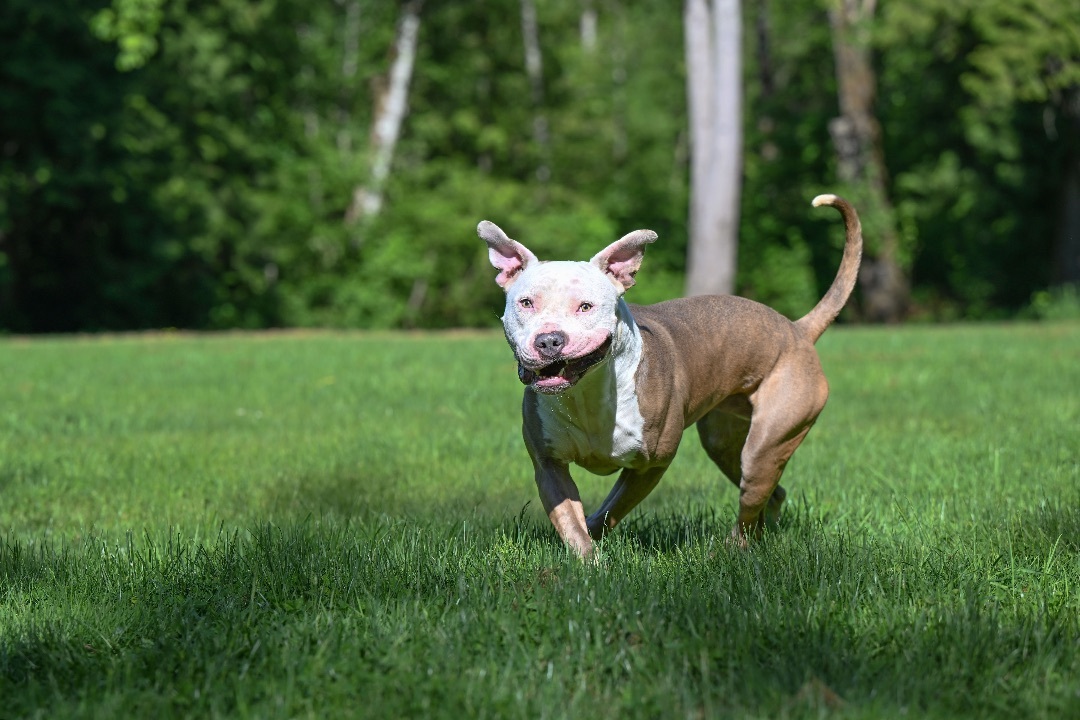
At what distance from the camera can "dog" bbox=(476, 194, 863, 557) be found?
4.57 meters

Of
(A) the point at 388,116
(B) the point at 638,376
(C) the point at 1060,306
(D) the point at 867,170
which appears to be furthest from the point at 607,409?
(A) the point at 388,116

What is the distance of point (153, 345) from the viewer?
1800cm

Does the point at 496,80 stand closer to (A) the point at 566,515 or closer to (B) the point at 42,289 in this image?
(B) the point at 42,289

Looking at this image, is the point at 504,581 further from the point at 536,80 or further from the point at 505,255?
the point at 536,80

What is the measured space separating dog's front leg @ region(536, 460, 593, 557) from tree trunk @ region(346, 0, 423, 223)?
79.0 feet

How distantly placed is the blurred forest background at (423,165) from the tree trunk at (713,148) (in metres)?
3.97

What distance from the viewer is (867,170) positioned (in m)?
27.8

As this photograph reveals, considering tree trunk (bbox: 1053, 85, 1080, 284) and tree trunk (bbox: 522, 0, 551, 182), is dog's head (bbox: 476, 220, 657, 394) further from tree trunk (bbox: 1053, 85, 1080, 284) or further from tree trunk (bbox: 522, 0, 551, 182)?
tree trunk (bbox: 522, 0, 551, 182)

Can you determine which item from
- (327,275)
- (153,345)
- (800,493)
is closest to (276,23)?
(327,275)

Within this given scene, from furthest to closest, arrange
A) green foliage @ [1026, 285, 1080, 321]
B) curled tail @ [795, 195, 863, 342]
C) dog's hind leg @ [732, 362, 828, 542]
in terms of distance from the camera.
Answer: green foliage @ [1026, 285, 1080, 321] → curled tail @ [795, 195, 863, 342] → dog's hind leg @ [732, 362, 828, 542]

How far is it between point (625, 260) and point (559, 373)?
2.21 ft

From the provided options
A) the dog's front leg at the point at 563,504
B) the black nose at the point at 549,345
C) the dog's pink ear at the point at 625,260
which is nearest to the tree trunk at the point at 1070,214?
the dog's pink ear at the point at 625,260

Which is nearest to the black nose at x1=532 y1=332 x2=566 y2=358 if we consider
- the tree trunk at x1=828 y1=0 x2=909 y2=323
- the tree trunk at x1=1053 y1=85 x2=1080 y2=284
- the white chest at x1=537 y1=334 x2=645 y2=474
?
the white chest at x1=537 y1=334 x2=645 y2=474

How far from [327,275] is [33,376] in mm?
15469
